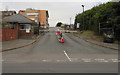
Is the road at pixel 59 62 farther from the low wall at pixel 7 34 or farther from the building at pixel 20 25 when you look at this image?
the building at pixel 20 25

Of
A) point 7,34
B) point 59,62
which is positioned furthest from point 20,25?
point 59,62

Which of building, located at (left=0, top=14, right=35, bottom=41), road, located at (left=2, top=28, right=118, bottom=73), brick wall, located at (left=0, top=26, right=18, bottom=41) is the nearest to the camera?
road, located at (left=2, top=28, right=118, bottom=73)

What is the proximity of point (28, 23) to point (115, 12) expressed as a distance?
20695 mm

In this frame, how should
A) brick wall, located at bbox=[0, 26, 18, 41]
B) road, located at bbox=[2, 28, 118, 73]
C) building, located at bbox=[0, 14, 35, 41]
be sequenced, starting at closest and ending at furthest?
road, located at bbox=[2, 28, 118, 73] < brick wall, located at bbox=[0, 26, 18, 41] < building, located at bbox=[0, 14, 35, 41]

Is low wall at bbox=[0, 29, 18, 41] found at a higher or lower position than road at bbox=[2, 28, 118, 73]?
higher

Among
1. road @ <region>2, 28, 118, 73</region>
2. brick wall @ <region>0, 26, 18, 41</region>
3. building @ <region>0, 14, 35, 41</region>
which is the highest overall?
building @ <region>0, 14, 35, 41</region>

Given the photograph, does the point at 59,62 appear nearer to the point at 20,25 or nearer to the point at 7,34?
the point at 7,34

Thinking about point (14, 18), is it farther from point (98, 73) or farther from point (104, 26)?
point (98, 73)

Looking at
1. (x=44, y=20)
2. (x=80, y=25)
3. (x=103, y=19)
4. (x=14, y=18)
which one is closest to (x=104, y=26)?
(x=103, y=19)

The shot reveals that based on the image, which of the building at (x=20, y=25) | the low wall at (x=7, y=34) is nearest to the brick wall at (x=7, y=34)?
the low wall at (x=7, y=34)

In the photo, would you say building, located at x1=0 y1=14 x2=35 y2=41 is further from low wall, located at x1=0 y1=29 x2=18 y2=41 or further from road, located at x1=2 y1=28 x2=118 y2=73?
road, located at x1=2 y1=28 x2=118 y2=73

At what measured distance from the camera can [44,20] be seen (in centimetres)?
13412

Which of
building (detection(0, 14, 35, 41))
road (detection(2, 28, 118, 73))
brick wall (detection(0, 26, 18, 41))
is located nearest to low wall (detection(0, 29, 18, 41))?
brick wall (detection(0, 26, 18, 41))

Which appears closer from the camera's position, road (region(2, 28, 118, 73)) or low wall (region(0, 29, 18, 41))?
road (region(2, 28, 118, 73))
